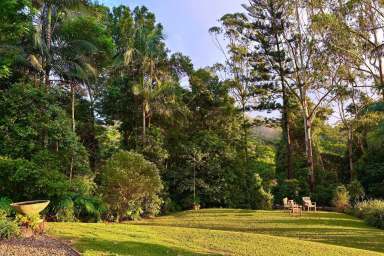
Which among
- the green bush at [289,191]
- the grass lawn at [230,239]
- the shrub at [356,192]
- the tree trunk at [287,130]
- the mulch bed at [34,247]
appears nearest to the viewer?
the mulch bed at [34,247]

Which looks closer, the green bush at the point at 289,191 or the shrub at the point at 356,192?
the shrub at the point at 356,192

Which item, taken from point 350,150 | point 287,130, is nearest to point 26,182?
point 287,130

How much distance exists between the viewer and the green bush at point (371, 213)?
1477cm

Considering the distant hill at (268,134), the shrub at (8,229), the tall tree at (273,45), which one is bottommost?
the shrub at (8,229)

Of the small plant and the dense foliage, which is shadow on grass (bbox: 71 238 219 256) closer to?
the small plant

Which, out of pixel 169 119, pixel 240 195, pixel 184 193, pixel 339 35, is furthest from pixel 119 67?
pixel 339 35

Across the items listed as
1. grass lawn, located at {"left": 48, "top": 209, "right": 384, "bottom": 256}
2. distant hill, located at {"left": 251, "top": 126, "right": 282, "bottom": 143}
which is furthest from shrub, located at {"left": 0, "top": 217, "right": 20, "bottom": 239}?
distant hill, located at {"left": 251, "top": 126, "right": 282, "bottom": 143}

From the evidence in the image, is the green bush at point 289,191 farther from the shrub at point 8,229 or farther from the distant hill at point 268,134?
the shrub at point 8,229

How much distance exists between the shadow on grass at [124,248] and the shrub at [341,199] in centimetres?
1403

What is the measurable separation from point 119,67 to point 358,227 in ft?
52.1

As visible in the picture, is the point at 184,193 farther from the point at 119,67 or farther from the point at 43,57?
the point at 43,57

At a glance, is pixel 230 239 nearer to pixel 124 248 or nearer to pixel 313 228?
pixel 124 248

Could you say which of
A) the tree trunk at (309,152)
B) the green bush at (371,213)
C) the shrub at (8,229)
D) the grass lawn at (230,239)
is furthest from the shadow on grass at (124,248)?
the tree trunk at (309,152)

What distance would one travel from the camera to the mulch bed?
6912 millimetres
